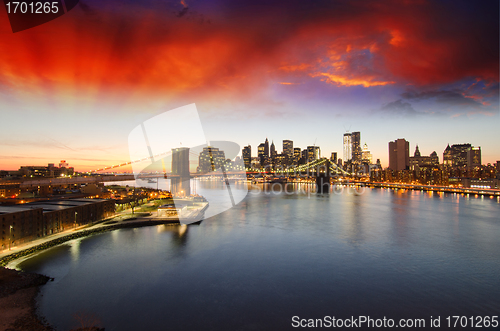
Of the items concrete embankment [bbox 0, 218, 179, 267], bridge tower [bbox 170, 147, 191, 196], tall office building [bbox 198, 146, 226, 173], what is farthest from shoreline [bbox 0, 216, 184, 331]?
tall office building [bbox 198, 146, 226, 173]

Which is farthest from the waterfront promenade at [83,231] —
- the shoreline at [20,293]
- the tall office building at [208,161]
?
the tall office building at [208,161]

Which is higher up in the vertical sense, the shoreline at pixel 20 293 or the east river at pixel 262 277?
the shoreline at pixel 20 293

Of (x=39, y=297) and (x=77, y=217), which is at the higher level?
(x=77, y=217)

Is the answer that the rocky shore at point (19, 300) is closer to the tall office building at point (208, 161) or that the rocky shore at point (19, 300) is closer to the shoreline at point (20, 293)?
the shoreline at point (20, 293)

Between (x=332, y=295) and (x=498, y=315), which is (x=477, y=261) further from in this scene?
(x=332, y=295)

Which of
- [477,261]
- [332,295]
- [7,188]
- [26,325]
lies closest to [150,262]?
[26,325]

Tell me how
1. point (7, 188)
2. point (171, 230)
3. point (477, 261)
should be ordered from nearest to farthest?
1. point (477, 261)
2. point (171, 230)
3. point (7, 188)
